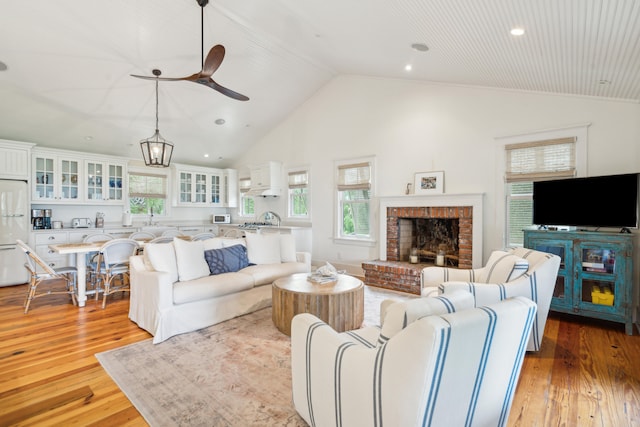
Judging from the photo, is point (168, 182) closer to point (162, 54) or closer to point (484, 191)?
point (162, 54)

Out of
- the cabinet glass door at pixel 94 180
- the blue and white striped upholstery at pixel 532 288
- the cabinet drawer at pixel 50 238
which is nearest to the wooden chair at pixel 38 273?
the cabinet drawer at pixel 50 238

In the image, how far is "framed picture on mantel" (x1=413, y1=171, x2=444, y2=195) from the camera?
519cm

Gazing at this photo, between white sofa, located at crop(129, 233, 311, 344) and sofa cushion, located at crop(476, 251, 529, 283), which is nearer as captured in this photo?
sofa cushion, located at crop(476, 251, 529, 283)

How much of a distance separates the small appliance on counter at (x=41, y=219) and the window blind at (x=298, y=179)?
4.71 meters

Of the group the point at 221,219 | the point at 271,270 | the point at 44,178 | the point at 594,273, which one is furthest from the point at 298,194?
the point at 594,273

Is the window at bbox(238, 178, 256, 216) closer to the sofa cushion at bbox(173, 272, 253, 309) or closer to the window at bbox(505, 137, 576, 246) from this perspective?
the sofa cushion at bbox(173, 272, 253, 309)

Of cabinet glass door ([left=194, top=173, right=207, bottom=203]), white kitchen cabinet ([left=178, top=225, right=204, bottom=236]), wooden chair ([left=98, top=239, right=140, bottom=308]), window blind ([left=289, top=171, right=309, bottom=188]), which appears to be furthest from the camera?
cabinet glass door ([left=194, top=173, right=207, bottom=203])

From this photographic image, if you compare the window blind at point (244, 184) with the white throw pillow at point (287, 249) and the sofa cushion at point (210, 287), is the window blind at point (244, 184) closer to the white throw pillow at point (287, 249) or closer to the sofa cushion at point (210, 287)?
the white throw pillow at point (287, 249)

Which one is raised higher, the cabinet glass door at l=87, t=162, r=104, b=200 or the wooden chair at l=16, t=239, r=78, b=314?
the cabinet glass door at l=87, t=162, r=104, b=200

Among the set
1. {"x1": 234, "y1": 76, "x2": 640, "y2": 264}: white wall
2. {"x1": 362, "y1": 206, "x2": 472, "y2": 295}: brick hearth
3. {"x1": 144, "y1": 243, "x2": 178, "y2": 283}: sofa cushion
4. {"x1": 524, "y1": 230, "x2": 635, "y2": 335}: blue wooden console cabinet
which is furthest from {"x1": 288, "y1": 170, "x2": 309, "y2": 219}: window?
{"x1": 524, "y1": 230, "x2": 635, "y2": 335}: blue wooden console cabinet

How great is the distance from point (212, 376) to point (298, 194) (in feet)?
17.1

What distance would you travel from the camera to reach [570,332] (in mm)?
3486

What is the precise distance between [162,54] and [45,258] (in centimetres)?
439

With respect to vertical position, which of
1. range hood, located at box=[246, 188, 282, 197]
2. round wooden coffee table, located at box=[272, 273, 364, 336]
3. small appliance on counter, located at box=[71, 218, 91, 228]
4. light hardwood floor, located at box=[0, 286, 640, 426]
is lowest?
light hardwood floor, located at box=[0, 286, 640, 426]
